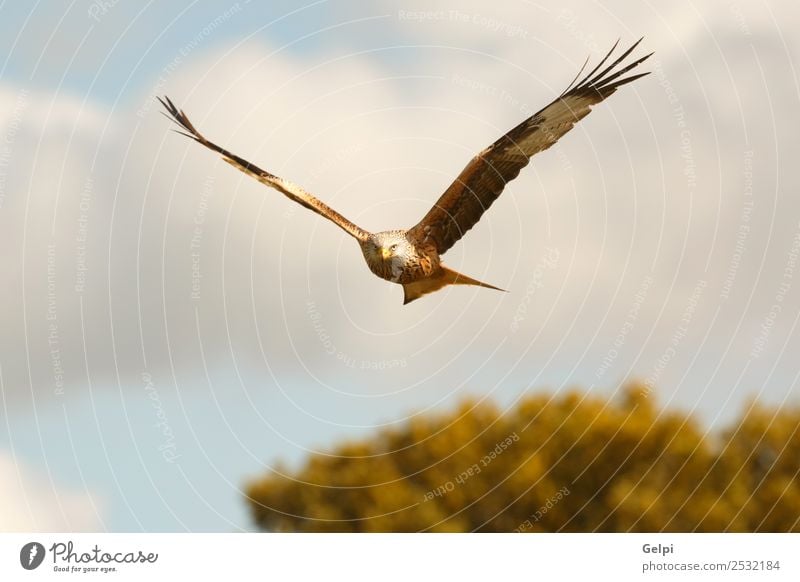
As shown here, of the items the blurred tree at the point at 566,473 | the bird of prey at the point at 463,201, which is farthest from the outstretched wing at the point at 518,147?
the blurred tree at the point at 566,473

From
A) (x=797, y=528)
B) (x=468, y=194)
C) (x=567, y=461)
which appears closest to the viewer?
(x=468, y=194)

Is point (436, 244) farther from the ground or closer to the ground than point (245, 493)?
farther from the ground

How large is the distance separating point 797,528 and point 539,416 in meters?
10.9

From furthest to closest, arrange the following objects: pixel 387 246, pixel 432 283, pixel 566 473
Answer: pixel 566 473 → pixel 432 283 → pixel 387 246

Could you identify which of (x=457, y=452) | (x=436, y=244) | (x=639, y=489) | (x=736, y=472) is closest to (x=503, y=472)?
(x=457, y=452)

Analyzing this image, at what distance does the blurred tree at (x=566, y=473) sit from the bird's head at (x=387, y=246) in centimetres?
2996

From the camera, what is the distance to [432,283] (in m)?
19.6

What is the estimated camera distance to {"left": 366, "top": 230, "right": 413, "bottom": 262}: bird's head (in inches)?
742

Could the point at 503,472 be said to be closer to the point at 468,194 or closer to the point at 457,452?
the point at 457,452

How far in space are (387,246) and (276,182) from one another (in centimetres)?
222

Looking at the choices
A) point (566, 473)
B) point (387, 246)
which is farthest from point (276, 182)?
point (566, 473)

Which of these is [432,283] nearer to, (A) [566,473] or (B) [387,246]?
(B) [387,246]

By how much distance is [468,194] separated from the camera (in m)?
19.1

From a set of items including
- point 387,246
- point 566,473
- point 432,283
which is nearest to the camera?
point 387,246
